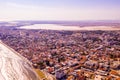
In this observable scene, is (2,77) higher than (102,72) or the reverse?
higher

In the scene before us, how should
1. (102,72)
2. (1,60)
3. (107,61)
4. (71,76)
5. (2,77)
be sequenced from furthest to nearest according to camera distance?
(107,61)
(102,72)
(71,76)
(1,60)
(2,77)

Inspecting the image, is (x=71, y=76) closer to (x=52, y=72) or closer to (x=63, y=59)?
(x=52, y=72)

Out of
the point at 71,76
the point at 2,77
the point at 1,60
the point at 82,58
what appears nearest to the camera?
the point at 2,77

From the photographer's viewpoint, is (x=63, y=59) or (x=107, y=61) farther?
(x=63, y=59)

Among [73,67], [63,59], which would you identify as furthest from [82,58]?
[73,67]

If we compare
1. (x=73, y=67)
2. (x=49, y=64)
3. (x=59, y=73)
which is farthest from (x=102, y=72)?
(x=49, y=64)

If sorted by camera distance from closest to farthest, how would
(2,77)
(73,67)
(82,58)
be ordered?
(2,77) < (73,67) < (82,58)

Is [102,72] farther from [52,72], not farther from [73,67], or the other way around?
[52,72]

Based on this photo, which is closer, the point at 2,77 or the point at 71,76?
the point at 2,77

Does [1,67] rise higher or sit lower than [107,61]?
higher
